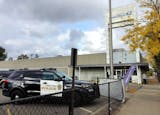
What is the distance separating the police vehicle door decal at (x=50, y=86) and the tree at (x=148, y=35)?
569 centimetres

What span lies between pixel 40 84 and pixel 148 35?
22.5ft

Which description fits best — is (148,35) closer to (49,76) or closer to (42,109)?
(49,76)

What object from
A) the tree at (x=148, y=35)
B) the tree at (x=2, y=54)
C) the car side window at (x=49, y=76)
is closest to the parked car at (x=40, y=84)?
the car side window at (x=49, y=76)

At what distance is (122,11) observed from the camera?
36.7 m

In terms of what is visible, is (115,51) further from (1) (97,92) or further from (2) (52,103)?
(2) (52,103)

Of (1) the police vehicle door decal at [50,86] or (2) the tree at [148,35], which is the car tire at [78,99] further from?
(2) the tree at [148,35]

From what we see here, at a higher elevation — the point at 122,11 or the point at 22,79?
the point at 122,11

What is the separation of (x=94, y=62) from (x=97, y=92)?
30371 mm

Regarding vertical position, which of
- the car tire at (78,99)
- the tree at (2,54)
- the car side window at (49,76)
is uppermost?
the tree at (2,54)

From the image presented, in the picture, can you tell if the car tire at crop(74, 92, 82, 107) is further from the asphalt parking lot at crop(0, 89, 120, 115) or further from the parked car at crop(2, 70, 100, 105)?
the asphalt parking lot at crop(0, 89, 120, 115)

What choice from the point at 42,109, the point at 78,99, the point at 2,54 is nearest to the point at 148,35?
the point at 78,99

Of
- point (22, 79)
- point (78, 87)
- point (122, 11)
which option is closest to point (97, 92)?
point (78, 87)

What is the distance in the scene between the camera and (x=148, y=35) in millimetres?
14039

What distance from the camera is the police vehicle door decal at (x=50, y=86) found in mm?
11129
